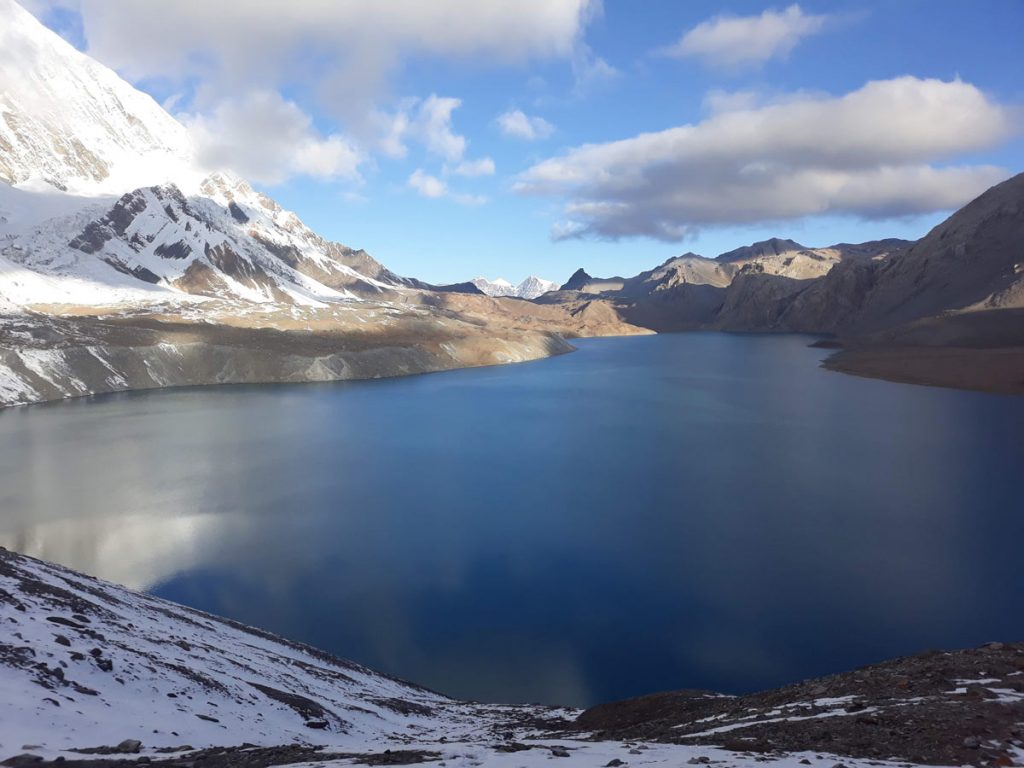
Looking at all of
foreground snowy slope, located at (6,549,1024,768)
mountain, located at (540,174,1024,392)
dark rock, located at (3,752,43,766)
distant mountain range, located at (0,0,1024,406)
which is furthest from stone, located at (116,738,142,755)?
mountain, located at (540,174,1024,392)

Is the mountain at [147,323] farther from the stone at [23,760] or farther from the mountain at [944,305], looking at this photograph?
the stone at [23,760]

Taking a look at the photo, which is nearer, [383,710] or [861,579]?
[383,710]

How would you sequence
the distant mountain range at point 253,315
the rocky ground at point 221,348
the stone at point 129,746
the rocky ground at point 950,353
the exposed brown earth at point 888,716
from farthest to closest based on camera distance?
the distant mountain range at point 253,315 < the rocky ground at point 950,353 < the rocky ground at point 221,348 < the stone at point 129,746 < the exposed brown earth at point 888,716

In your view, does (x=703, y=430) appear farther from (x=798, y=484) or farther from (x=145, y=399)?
(x=145, y=399)

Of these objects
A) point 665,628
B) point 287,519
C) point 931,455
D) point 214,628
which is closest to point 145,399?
point 287,519

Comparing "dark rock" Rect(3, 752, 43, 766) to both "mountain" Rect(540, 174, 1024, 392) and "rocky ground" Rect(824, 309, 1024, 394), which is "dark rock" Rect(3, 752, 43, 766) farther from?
"mountain" Rect(540, 174, 1024, 392)

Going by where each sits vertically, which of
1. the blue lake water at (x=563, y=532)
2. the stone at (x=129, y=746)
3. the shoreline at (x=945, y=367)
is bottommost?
the blue lake water at (x=563, y=532)

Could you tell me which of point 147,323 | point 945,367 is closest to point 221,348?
point 147,323

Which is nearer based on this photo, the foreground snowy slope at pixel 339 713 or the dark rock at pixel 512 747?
the foreground snowy slope at pixel 339 713

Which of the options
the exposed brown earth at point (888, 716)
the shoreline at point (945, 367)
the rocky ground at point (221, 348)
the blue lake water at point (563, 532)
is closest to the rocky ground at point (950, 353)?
the shoreline at point (945, 367)
